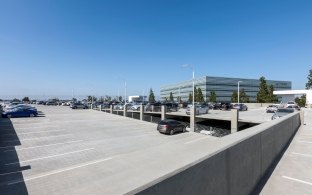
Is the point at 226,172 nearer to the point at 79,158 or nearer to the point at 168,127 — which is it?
the point at 79,158

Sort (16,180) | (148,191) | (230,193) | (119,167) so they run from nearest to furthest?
(148,191) → (230,193) → (16,180) → (119,167)

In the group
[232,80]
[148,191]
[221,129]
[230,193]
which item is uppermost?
[232,80]

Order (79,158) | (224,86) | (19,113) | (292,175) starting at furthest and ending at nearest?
(224,86), (19,113), (79,158), (292,175)

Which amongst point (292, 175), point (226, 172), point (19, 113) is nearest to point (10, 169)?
point (226, 172)

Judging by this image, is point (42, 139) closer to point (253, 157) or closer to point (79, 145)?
point (79, 145)

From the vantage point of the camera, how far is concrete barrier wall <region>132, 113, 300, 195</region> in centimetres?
291

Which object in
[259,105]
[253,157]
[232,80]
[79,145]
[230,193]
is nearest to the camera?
[230,193]

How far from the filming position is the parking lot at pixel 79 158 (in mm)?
9562

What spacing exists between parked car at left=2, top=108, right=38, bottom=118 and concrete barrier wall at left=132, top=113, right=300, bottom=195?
37357mm

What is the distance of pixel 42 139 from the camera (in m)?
21.2

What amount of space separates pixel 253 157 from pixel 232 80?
13267 centimetres

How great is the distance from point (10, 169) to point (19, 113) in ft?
87.6

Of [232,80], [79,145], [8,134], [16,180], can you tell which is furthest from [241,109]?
[232,80]

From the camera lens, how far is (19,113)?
35.8m
